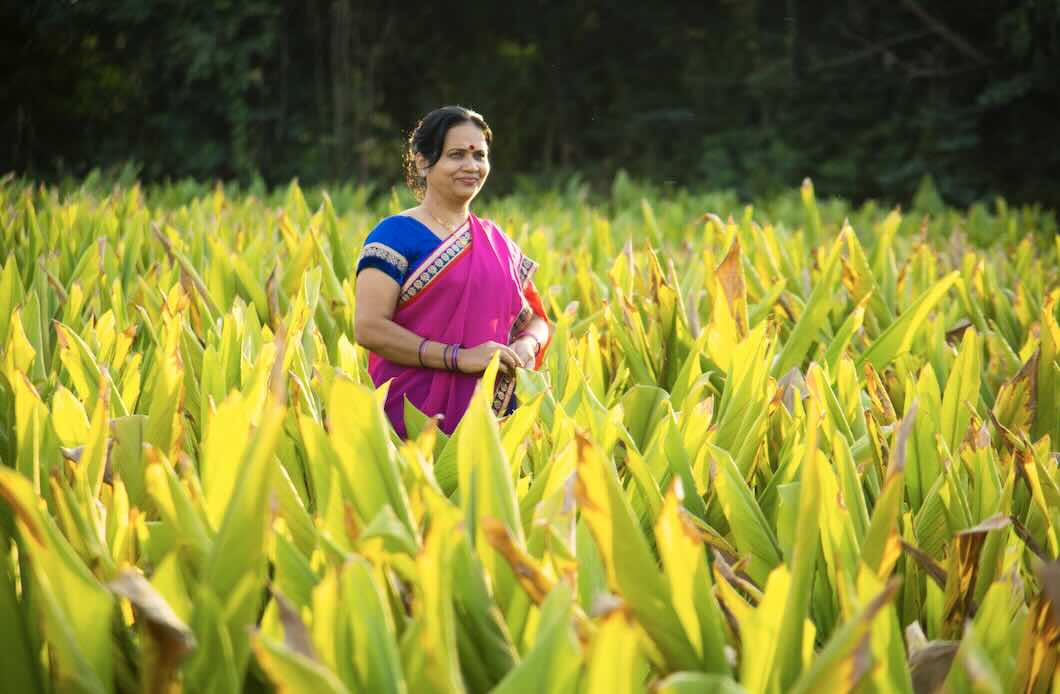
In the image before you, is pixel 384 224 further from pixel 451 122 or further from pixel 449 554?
pixel 449 554

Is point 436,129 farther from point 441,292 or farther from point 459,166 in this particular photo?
point 441,292

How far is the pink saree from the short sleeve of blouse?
0.09ft

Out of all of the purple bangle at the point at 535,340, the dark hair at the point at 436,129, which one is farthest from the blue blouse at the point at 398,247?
the purple bangle at the point at 535,340

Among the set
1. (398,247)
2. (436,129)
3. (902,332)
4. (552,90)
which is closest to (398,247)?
(398,247)

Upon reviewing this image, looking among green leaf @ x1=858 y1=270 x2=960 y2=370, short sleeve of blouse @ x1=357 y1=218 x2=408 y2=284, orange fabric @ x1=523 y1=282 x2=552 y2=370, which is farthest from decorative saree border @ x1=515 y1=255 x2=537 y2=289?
green leaf @ x1=858 y1=270 x2=960 y2=370

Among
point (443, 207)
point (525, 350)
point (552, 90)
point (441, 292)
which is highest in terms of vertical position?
point (552, 90)

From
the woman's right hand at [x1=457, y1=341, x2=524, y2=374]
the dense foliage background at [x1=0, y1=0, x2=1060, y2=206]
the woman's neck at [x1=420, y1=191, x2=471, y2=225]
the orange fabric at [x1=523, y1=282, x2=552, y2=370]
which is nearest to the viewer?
the woman's right hand at [x1=457, y1=341, x2=524, y2=374]

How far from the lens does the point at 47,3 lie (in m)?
12.9

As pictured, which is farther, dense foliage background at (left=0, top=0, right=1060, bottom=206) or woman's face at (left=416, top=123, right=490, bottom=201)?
dense foliage background at (left=0, top=0, right=1060, bottom=206)

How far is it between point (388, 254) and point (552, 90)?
42.5ft

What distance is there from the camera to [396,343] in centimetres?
200

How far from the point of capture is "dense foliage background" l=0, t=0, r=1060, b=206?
11.7 m

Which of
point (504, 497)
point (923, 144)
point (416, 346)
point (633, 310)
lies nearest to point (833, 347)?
point (633, 310)

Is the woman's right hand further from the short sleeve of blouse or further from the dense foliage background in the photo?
the dense foliage background
